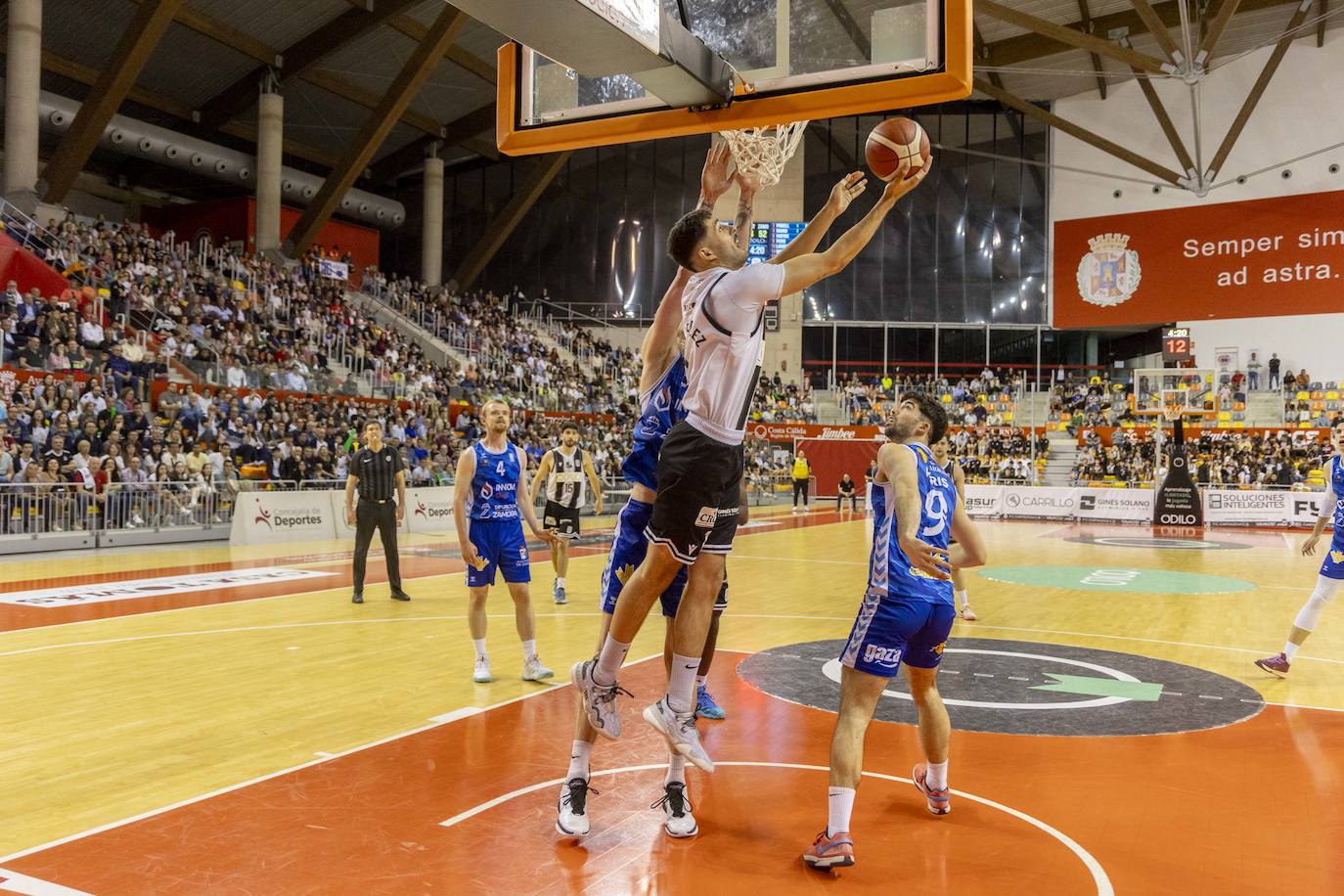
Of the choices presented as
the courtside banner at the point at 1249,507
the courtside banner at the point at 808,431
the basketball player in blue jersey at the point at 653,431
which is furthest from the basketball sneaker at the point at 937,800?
the courtside banner at the point at 808,431

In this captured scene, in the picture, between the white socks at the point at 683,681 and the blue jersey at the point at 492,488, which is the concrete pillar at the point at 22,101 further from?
the white socks at the point at 683,681

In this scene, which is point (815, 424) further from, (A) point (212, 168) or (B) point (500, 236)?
(A) point (212, 168)

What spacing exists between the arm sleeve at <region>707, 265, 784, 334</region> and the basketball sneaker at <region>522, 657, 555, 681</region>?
380 cm

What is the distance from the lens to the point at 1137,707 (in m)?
6.19

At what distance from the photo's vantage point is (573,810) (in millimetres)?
3900

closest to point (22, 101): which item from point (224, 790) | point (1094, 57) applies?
point (224, 790)

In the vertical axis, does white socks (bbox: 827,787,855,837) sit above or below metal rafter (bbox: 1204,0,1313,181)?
below

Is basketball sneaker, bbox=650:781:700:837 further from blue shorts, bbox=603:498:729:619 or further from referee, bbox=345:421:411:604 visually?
referee, bbox=345:421:411:604

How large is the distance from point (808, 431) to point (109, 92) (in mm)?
23949

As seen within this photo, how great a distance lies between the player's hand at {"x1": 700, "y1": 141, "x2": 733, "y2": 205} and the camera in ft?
15.1

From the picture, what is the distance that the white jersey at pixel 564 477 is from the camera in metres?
11.1

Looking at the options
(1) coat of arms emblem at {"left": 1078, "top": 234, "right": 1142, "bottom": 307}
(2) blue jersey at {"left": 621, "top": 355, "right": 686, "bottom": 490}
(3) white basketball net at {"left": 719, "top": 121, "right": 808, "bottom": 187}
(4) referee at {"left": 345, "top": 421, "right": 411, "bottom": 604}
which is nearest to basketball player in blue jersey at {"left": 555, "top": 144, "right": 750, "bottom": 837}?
(2) blue jersey at {"left": 621, "top": 355, "right": 686, "bottom": 490}

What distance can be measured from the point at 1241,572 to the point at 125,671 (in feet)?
47.2

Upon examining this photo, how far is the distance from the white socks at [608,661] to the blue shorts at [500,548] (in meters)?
3.06
